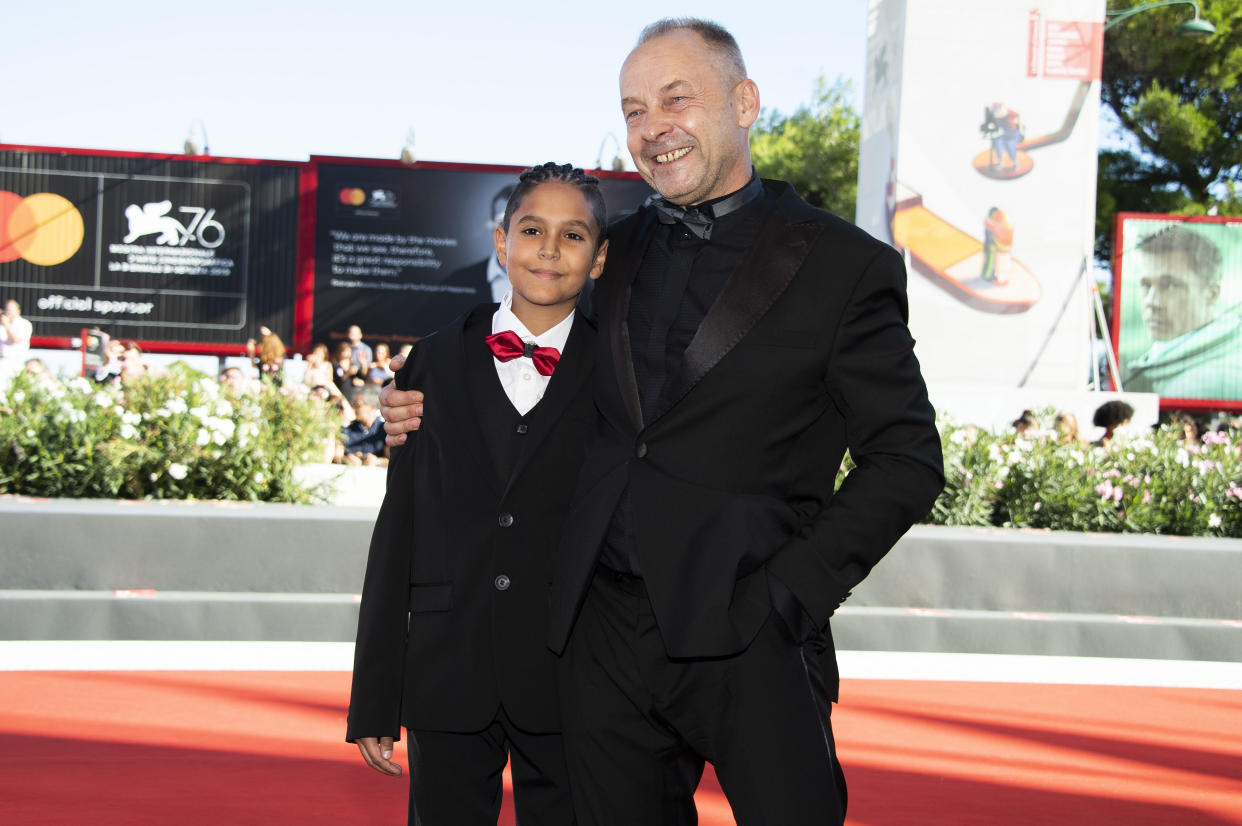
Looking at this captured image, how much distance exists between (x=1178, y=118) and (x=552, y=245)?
39.3m

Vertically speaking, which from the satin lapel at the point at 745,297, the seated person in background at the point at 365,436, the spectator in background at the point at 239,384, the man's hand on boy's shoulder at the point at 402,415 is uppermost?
the satin lapel at the point at 745,297

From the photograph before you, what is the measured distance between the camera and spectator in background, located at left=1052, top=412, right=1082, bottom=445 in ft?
35.8

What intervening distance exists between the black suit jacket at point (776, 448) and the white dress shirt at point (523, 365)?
51cm

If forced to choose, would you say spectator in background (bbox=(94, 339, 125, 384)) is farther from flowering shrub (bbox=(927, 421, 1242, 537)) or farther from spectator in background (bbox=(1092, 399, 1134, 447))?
spectator in background (bbox=(1092, 399, 1134, 447))

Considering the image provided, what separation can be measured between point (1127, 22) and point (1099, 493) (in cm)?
3464

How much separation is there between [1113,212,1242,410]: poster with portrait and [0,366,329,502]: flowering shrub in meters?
23.1

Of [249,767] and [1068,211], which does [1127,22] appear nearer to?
[1068,211]

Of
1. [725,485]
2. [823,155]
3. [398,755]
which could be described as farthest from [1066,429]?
[823,155]

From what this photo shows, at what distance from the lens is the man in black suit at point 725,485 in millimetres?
2240

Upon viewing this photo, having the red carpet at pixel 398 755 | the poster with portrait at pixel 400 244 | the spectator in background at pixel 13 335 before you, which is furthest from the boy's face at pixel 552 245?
the poster with portrait at pixel 400 244

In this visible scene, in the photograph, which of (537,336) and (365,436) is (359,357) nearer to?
(365,436)

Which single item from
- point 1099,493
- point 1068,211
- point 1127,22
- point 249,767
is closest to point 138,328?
point 1068,211

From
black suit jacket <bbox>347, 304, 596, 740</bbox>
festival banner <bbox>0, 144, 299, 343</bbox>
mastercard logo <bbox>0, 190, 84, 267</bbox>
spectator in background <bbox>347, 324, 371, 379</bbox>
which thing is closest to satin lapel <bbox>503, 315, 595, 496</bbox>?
black suit jacket <bbox>347, 304, 596, 740</bbox>

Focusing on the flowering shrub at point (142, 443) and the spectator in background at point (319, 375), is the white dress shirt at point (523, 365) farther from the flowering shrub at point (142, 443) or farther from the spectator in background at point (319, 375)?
the spectator in background at point (319, 375)
